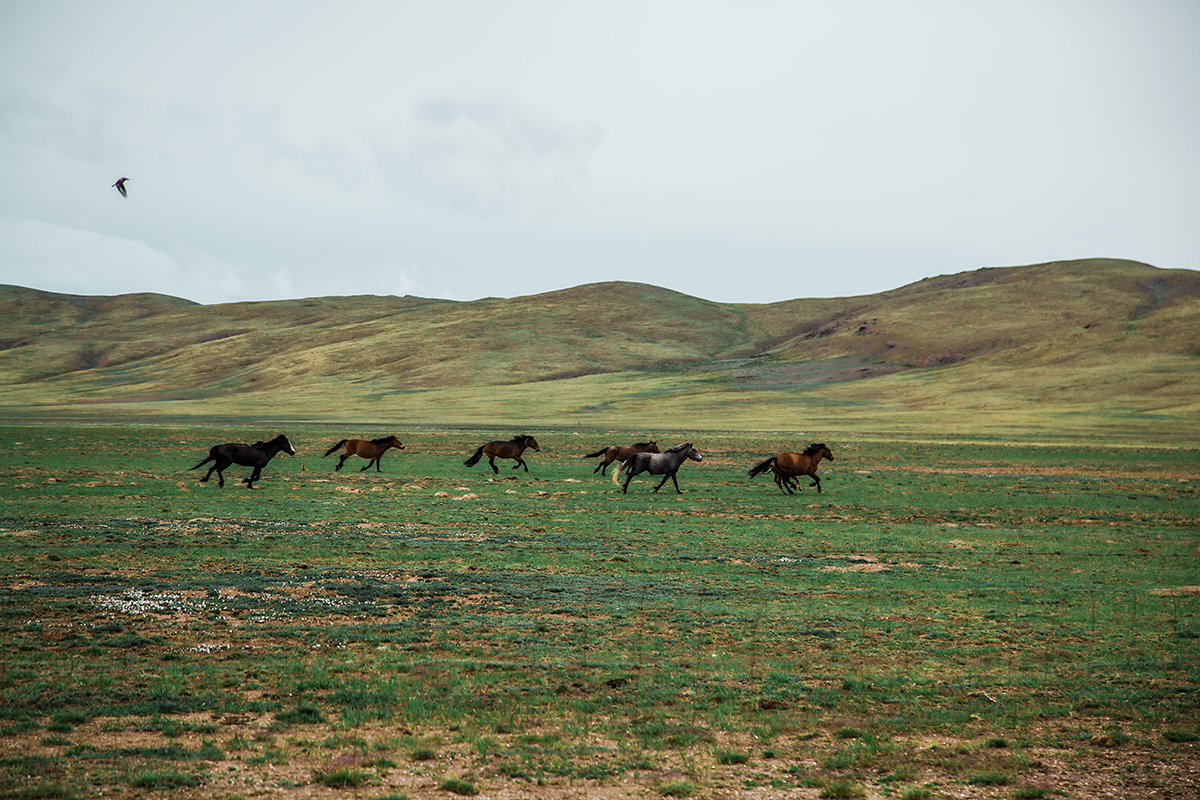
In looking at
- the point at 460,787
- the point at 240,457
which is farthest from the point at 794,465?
the point at 460,787

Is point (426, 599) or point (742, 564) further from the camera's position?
point (742, 564)

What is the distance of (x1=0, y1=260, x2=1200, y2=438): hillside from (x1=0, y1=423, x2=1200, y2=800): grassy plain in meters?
61.5

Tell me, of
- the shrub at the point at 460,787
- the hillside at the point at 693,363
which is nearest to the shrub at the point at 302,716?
the shrub at the point at 460,787

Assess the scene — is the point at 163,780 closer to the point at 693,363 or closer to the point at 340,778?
the point at 340,778

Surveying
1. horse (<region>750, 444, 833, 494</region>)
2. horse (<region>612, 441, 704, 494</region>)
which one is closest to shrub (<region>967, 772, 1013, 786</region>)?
horse (<region>612, 441, 704, 494</region>)

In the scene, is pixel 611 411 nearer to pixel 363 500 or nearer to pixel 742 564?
pixel 363 500

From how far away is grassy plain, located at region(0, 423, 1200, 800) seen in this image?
26.3 ft

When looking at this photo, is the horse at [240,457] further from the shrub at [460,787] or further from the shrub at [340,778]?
the shrub at [460,787]

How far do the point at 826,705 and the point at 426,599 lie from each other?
23.7 feet

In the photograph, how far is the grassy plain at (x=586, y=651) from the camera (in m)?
8.02

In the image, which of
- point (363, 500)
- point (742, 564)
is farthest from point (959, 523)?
point (363, 500)

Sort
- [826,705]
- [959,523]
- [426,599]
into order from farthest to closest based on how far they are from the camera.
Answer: [959,523] → [426,599] → [826,705]

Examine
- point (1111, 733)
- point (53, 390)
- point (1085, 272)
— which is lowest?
point (1111, 733)

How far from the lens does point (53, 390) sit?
141000 mm
